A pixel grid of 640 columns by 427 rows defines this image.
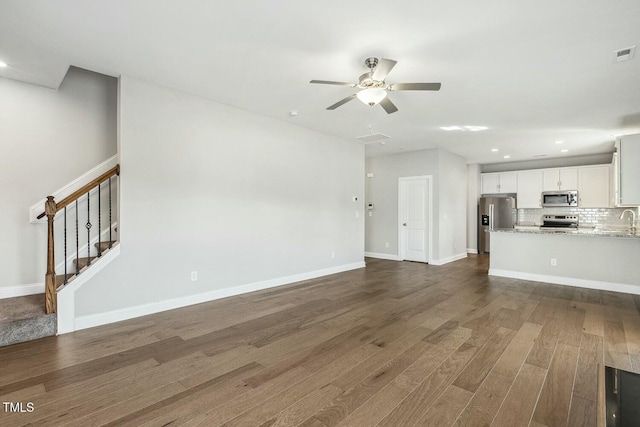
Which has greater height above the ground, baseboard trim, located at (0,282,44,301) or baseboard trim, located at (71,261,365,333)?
baseboard trim, located at (0,282,44,301)

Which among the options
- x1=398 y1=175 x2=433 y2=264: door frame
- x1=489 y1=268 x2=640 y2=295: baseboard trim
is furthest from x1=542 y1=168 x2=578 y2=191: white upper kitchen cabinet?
x1=489 y1=268 x2=640 y2=295: baseboard trim

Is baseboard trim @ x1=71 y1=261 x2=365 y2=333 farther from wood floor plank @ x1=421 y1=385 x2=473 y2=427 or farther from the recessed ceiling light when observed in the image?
the recessed ceiling light

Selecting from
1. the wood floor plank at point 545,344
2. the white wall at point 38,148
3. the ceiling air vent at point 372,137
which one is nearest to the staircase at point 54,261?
the white wall at point 38,148

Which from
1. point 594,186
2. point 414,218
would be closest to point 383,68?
point 414,218

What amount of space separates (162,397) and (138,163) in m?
2.56

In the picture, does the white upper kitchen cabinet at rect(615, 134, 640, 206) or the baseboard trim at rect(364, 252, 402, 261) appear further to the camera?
the baseboard trim at rect(364, 252, 402, 261)

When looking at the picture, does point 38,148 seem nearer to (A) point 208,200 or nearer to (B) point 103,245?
(B) point 103,245

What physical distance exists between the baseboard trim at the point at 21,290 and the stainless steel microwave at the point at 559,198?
33.3 feet

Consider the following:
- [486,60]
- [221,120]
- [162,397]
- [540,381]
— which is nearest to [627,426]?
[540,381]

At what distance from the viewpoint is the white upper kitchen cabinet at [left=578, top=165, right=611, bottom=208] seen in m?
7.23

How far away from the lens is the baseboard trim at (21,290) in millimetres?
3455

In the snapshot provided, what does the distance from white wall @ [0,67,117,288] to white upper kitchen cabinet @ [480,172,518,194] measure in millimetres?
9215

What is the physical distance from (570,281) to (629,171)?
193 cm

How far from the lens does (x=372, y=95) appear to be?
10.1 ft
